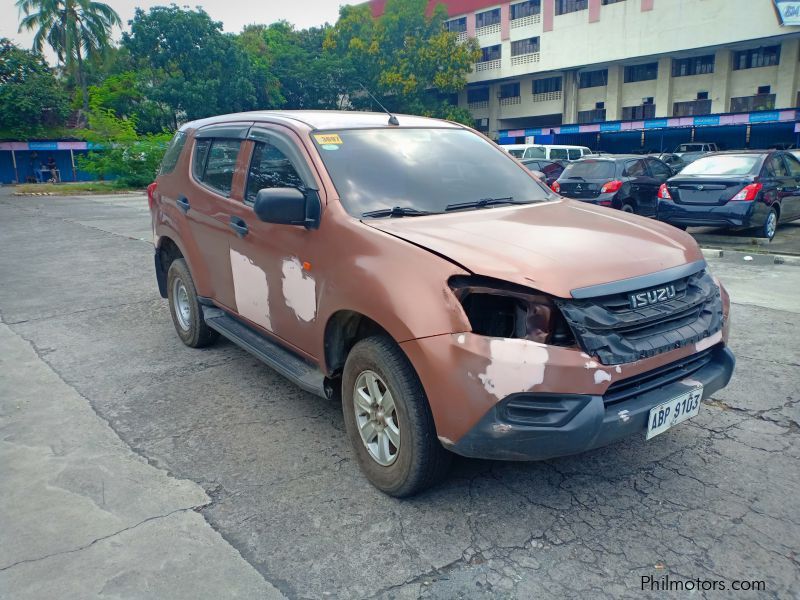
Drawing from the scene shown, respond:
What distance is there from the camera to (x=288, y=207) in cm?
339

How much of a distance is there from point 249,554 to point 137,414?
1.88 metres

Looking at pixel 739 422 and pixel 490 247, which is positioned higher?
→ pixel 490 247

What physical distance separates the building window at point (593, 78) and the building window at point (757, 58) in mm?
8425

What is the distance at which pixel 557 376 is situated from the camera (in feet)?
8.51

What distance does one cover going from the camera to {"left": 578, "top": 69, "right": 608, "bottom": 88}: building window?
45.1 meters

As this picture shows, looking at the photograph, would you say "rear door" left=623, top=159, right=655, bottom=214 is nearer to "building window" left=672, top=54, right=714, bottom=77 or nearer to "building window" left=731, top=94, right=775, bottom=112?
"building window" left=731, top=94, right=775, bottom=112

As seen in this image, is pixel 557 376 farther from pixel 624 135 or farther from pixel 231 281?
pixel 624 135

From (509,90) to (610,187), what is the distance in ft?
138

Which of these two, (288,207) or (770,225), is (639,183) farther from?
(288,207)

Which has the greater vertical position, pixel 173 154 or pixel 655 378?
pixel 173 154

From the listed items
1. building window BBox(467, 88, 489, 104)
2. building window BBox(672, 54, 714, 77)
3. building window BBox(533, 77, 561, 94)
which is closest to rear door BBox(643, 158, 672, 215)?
building window BBox(672, 54, 714, 77)

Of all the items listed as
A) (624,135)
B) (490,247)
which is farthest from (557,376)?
(624,135)

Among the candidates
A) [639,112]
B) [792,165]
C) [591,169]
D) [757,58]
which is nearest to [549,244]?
[591,169]

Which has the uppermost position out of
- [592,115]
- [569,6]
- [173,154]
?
[569,6]
